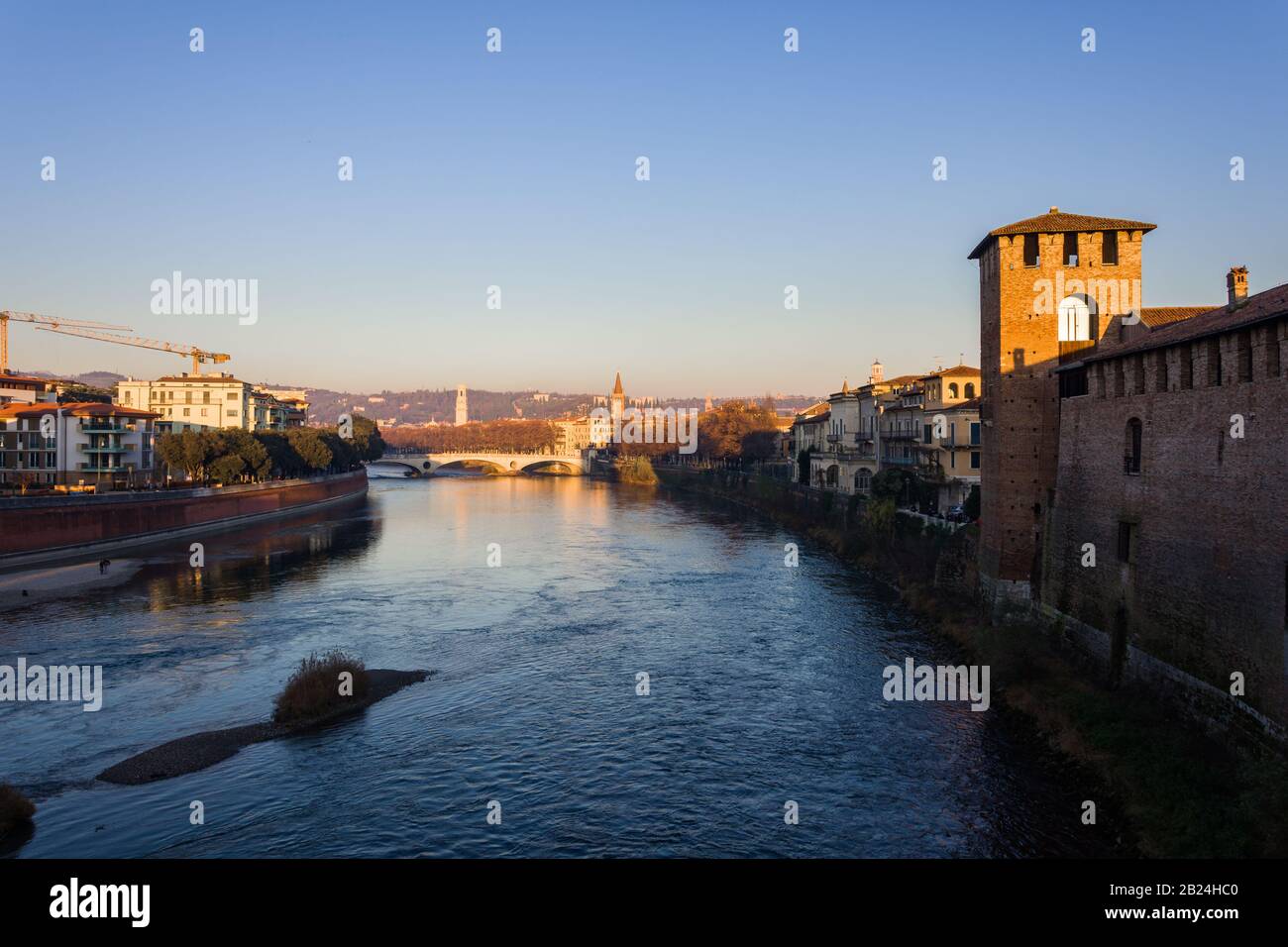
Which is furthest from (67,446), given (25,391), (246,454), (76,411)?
(25,391)

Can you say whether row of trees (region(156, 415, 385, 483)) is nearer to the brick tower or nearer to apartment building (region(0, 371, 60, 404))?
apartment building (region(0, 371, 60, 404))

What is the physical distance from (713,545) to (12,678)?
40.4 meters

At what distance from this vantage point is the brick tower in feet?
91.5

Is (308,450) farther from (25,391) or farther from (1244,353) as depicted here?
(1244,353)

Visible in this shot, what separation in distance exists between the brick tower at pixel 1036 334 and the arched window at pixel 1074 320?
29mm

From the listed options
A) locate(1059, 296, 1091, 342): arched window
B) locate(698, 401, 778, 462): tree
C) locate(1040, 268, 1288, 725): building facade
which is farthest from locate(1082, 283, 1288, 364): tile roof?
locate(698, 401, 778, 462): tree

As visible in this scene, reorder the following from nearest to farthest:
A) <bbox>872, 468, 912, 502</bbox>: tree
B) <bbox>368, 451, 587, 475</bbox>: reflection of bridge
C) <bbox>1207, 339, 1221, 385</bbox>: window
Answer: <bbox>1207, 339, 1221, 385</bbox>: window < <bbox>872, 468, 912, 502</bbox>: tree < <bbox>368, 451, 587, 475</bbox>: reflection of bridge

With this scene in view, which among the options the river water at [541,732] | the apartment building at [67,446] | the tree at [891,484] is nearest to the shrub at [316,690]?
the river water at [541,732]

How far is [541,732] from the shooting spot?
22219 mm

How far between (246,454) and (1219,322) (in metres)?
70.0

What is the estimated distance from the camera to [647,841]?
16.3 metres

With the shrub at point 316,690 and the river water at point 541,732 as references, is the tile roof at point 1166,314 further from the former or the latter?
the shrub at point 316,690

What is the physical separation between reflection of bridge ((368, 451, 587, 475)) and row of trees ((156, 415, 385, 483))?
4783 cm
